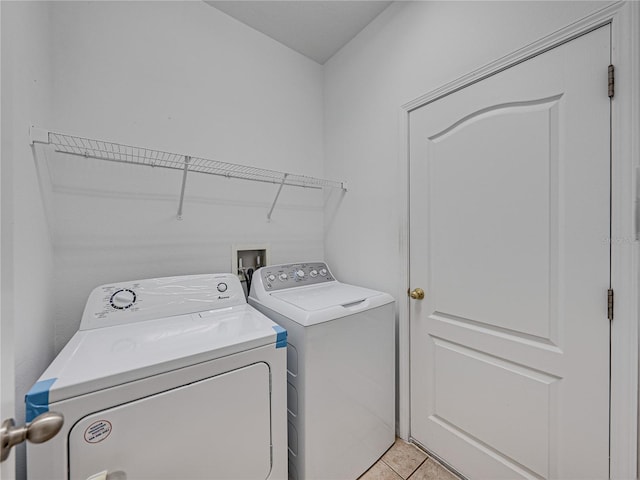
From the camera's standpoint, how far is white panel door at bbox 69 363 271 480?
800 mm

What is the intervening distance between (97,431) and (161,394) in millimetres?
176

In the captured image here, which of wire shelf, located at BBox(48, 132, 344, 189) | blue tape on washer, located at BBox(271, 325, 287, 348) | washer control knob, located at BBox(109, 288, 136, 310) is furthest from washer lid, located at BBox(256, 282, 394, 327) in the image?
wire shelf, located at BBox(48, 132, 344, 189)

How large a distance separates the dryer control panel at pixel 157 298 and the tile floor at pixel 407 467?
1232 mm

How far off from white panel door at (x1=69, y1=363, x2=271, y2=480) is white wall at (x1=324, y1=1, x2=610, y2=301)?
3.55 feet

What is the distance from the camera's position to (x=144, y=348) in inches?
38.5

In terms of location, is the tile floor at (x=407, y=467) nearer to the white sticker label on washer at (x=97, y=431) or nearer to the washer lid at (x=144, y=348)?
the washer lid at (x=144, y=348)

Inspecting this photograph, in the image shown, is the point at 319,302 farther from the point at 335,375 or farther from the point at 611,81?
the point at 611,81

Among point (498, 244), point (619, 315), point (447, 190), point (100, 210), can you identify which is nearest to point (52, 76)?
point (100, 210)

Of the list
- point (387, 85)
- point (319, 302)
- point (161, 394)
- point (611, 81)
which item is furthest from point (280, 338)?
point (387, 85)

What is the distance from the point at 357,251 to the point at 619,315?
134 centimetres

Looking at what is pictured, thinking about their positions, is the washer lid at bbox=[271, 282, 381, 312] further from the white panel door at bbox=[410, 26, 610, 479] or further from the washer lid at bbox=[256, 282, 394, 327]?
the white panel door at bbox=[410, 26, 610, 479]

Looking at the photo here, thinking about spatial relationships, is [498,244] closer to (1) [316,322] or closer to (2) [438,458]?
(1) [316,322]

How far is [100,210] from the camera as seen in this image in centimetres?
140

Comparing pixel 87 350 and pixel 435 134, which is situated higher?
pixel 435 134
